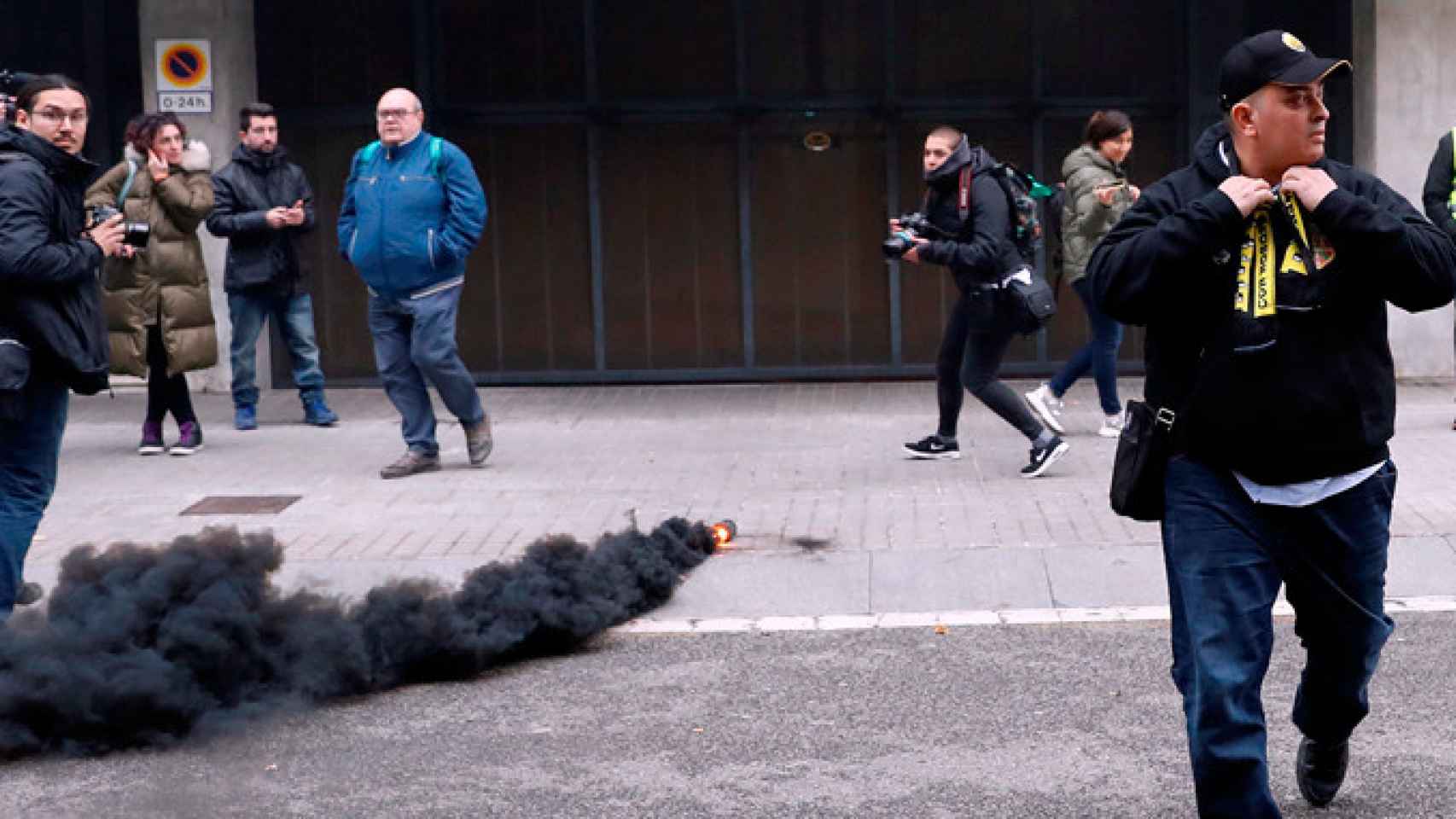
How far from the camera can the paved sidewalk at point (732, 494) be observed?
7.73 meters

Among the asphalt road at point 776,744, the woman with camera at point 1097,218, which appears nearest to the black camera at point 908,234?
the woman with camera at point 1097,218

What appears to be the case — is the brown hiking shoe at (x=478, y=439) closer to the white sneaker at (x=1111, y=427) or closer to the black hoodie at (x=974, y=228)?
the black hoodie at (x=974, y=228)

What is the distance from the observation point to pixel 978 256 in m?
9.69

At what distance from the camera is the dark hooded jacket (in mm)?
6562

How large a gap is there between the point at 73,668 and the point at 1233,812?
9.75 feet

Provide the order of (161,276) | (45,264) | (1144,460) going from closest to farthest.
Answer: (1144,460)
(45,264)
(161,276)

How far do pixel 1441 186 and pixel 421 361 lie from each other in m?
4.91

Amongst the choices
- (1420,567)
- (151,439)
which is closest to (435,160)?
(151,439)

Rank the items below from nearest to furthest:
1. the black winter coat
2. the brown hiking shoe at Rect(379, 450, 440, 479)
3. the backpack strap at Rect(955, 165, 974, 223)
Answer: the backpack strap at Rect(955, 165, 974, 223) → the brown hiking shoe at Rect(379, 450, 440, 479) → the black winter coat

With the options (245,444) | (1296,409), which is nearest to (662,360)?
(245,444)

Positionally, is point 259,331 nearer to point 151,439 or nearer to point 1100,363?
point 151,439

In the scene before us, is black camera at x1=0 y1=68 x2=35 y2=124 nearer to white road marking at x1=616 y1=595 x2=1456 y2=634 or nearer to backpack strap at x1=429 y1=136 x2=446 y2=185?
backpack strap at x1=429 y1=136 x2=446 y2=185

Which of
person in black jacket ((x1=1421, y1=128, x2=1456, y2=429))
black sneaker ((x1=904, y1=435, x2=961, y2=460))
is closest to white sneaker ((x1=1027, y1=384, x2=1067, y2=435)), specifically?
black sneaker ((x1=904, y1=435, x2=961, y2=460))

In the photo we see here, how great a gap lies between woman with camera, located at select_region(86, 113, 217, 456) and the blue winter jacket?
1484 millimetres
